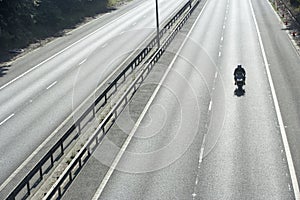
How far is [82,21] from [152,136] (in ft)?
163

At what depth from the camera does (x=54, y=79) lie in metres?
40.2

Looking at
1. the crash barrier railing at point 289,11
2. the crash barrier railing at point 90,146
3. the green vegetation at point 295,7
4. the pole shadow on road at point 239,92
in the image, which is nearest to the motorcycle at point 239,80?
the pole shadow on road at point 239,92

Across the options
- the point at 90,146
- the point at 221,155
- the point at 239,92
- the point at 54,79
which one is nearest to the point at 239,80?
the point at 239,92

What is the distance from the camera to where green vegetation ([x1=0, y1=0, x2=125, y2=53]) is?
5391cm

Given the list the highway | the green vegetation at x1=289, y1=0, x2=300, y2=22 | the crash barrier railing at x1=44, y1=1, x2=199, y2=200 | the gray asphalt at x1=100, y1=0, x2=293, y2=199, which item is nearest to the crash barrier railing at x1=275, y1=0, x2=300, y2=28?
the green vegetation at x1=289, y1=0, x2=300, y2=22

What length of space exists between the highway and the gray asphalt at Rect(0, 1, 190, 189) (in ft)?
12.6

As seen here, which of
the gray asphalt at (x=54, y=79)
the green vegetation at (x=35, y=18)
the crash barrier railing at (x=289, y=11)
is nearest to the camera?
the gray asphalt at (x=54, y=79)

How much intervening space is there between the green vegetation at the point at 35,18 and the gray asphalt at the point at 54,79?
2.95m

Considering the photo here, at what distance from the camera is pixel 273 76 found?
38.5 m

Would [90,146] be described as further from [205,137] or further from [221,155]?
[221,155]

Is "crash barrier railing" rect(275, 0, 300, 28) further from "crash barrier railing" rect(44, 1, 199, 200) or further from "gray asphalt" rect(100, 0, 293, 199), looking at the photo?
"crash barrier railing" rect(44, 1, 199, 200)

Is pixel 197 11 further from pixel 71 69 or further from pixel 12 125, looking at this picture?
pixel 12 125

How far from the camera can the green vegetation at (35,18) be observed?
5391 cm

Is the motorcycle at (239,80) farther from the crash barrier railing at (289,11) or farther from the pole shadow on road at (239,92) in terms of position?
the crash barrier railing at (289,11)
